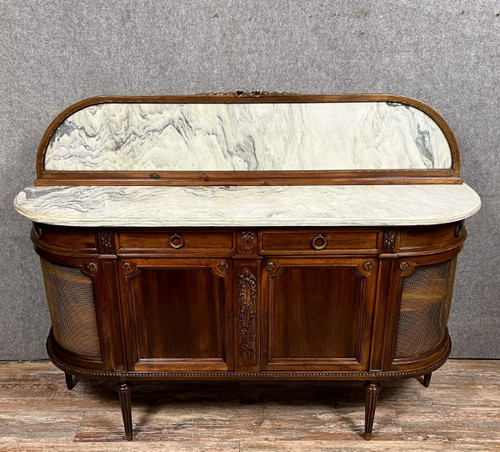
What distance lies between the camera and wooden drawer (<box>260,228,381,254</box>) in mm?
1288

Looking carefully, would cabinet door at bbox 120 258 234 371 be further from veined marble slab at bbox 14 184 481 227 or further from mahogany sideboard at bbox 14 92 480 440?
veined marble slab at bbox 14 184 481 227

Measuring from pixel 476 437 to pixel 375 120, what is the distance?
40.6 inches

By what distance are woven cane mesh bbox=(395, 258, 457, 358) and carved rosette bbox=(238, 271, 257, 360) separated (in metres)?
0.41

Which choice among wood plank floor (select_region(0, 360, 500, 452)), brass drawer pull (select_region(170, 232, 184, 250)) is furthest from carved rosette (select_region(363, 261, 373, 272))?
wood plank floor (select_region(0, 360, 500, 452))

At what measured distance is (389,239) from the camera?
129 cm

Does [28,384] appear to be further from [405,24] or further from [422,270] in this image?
[405,24]

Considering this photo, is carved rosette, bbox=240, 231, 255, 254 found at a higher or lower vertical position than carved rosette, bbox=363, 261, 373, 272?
higher

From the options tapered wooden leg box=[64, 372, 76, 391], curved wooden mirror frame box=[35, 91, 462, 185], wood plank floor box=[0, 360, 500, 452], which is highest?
curved wooden mirror frame box=[35, 91, 462, 185]

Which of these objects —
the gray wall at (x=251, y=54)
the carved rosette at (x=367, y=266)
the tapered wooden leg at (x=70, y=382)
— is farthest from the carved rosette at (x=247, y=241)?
the tapered wooden leg at (x=70, y=382)

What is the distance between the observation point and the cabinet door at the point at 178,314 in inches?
52.6

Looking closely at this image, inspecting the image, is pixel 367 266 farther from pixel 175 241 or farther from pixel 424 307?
pixel 175 241

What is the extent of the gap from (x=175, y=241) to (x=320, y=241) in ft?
1.24

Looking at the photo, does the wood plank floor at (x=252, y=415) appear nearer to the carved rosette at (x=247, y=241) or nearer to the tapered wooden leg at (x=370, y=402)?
the tapered wooden leg at (x=370, y=402)

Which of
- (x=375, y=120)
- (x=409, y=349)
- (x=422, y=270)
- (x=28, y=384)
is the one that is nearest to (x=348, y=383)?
(x=409, y=349)
